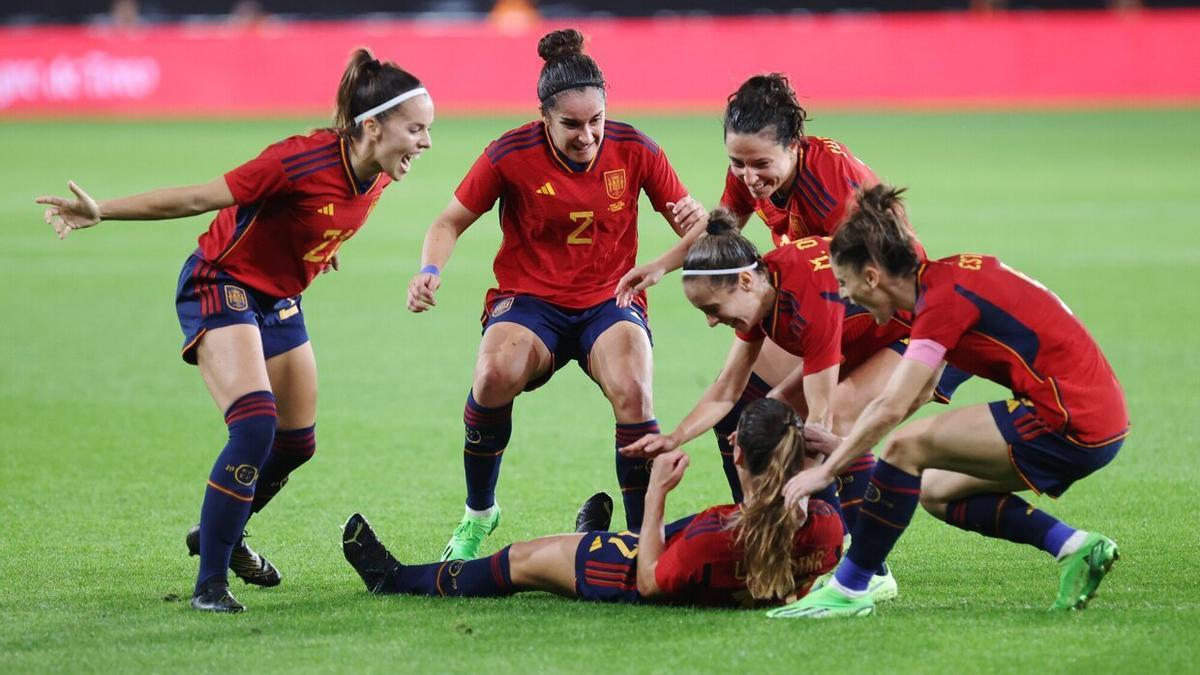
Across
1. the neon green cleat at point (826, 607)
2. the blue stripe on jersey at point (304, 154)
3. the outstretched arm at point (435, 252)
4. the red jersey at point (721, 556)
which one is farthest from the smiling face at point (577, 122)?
the neon green cleat at point (826, 607)

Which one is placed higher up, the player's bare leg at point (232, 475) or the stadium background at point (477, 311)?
the player's bare leg at point (232, 475)

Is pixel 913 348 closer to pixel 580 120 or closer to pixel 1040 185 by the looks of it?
pixel 580 120

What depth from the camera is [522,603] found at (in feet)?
18.8

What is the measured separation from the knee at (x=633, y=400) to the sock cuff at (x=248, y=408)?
140 cm

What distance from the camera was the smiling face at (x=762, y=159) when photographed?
6.11 metres

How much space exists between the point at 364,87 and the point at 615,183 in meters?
1.24

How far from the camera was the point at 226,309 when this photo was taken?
5926 millimetres

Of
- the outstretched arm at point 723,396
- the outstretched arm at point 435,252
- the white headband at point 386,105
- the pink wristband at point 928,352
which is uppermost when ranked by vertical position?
the white headband at point 386,105

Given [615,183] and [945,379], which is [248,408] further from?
[945,379]

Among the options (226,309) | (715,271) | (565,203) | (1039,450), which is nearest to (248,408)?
(226,309)

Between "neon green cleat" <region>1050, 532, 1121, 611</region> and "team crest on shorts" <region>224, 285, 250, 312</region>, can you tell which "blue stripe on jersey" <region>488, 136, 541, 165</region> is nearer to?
"team crest on shorts" <region>224, 285, 250, 312</region>

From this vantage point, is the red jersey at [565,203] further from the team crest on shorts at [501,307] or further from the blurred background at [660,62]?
the blurred background at [660,62]

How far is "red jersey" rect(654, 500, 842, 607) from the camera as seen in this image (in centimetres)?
535

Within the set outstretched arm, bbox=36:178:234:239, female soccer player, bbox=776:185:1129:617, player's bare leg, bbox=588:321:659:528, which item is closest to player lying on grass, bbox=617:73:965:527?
player's bare leg, bbox=588:321:659:528
